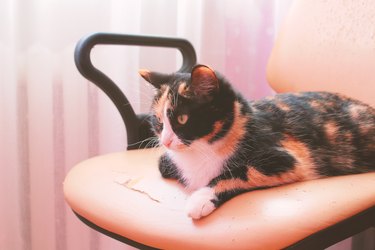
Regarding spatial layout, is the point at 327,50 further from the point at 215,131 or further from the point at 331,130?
the point at 215,131

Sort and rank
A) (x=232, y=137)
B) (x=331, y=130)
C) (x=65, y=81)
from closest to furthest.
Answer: (x=232, y=137) < (x=331, y=130) < (x=65, y=81)

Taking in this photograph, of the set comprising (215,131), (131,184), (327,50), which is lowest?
(131,184)

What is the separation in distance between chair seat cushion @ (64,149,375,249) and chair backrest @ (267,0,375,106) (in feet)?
1.09

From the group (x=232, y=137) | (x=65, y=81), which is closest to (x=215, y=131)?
(x=232, y=137)

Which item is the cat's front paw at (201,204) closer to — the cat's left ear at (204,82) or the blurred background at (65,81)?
the cat's left ear at (204,82)

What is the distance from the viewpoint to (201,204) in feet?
1.85

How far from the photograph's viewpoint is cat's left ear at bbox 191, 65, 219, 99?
604 millimetres

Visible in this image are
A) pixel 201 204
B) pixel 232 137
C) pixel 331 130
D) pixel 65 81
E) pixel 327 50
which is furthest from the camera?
pixel 65 81

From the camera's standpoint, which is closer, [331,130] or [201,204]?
[201,204]

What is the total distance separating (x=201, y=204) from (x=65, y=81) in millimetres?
754

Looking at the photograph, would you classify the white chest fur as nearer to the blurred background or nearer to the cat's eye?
the cat's eye

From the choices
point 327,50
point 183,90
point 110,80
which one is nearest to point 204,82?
point 183,90

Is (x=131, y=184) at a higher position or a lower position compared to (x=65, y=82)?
lower

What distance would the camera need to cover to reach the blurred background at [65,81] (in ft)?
3.66
